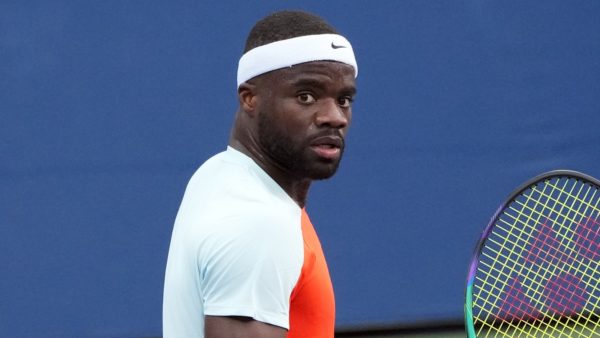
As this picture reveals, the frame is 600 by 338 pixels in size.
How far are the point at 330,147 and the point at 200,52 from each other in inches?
93.8

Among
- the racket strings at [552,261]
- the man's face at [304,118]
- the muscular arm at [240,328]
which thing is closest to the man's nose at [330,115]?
the man's face at [304,118]

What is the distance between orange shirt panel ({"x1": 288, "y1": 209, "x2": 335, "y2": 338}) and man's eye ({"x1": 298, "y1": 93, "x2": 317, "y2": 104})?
22 cm

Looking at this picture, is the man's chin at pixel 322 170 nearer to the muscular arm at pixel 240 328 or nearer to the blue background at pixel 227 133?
the muscular arm at pixel 240 328

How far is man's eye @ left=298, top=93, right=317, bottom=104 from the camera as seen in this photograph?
2.49 meters

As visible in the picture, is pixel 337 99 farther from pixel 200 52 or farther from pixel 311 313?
pixel 200 52

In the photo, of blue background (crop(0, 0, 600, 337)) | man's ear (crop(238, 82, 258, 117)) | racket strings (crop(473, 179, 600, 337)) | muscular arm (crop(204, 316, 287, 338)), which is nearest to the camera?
muscular arm (crop(204, 316, 287, 338))

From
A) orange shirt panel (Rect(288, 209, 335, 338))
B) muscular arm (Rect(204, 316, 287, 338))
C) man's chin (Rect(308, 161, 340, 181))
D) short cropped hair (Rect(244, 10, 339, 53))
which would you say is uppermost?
short cropped hair (Rect(244, 10, 339, 53))

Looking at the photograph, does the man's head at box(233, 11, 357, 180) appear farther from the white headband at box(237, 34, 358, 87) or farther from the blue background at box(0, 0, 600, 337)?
the blue background at box(0, 0, 600, 337)

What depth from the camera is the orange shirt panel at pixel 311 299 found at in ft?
7.98

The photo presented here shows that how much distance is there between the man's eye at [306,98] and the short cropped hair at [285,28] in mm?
130

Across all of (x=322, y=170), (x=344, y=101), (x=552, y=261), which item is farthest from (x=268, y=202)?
(x=552, y=261)

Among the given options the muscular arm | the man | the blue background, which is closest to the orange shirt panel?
the man

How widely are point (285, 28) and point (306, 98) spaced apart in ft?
0.56

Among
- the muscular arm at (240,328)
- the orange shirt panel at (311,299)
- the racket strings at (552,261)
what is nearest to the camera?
the muscular arm at (240,328)
